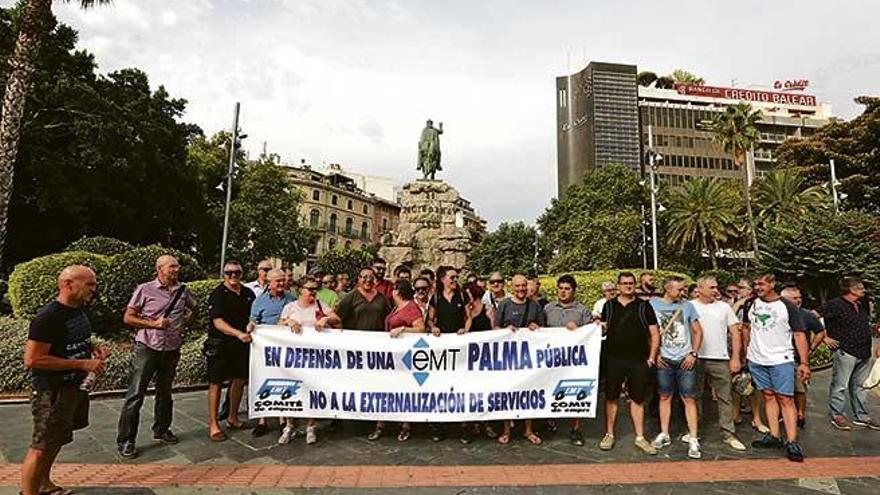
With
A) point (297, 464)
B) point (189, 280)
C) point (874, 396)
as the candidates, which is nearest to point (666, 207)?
point (874, 396)

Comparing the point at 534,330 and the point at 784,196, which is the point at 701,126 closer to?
the point at 784,196

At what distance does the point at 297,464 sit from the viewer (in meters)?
4.70

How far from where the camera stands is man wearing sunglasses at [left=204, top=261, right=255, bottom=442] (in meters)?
5.41

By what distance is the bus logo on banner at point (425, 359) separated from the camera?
214 inches

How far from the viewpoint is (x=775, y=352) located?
5.24 m

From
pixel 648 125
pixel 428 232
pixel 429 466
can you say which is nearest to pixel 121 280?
pixel 429 466

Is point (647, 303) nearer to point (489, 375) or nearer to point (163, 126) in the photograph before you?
point (489, 375)

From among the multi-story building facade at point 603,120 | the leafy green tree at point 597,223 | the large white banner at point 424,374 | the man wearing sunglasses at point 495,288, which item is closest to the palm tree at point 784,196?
the leafy green tree at point 597,223

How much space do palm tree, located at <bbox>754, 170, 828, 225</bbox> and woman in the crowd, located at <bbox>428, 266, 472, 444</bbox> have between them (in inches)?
1503

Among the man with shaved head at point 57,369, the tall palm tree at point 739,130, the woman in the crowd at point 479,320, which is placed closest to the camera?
the man with shaved head at point 57,369

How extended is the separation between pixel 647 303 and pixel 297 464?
3.75 metres

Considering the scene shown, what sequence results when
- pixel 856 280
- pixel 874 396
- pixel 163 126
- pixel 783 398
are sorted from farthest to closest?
pixel 163 126, pixel 874 396, pixel 856 280, pixel 783 398

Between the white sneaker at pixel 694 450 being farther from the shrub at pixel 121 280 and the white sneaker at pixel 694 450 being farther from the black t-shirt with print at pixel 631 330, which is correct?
the shrub at pixel 121 280

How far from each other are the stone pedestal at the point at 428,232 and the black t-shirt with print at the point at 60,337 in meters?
14.7
